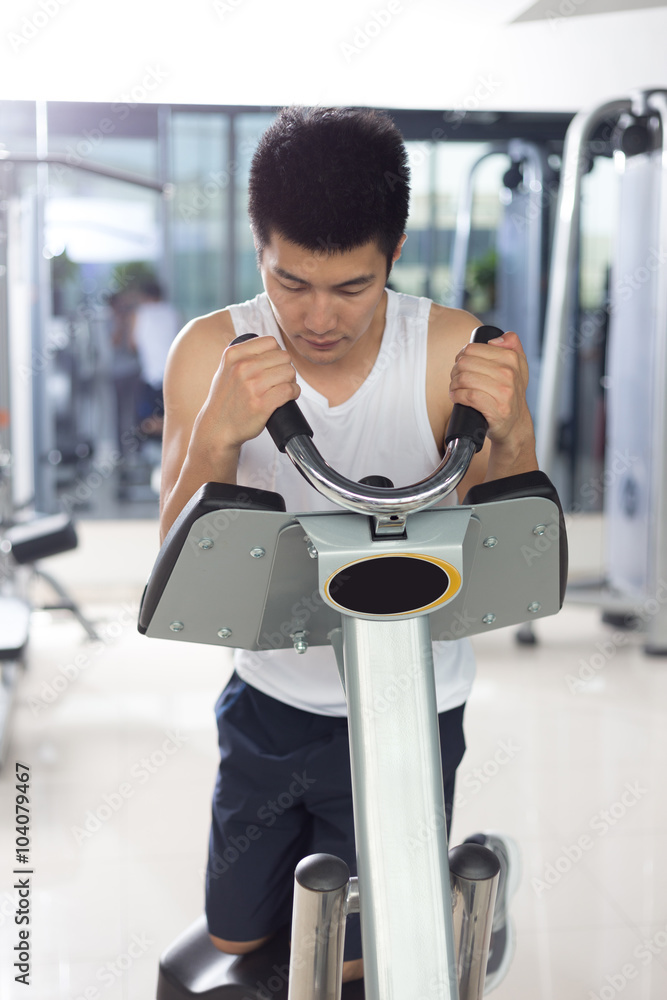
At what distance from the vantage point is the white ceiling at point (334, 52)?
14.5 feet

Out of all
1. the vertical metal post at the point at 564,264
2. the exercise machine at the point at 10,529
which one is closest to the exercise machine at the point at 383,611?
the exercise machine at the point at 10,529

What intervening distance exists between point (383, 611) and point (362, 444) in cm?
43

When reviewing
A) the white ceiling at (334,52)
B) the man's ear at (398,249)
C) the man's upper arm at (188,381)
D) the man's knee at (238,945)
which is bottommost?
the man's knee at (238,945)

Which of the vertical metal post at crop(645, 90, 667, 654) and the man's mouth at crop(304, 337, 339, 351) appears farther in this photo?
the vertical metal post at crop(645, 90, 667, 654)

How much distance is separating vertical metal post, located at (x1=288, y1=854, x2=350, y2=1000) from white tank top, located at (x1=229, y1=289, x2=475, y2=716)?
15.8 inches

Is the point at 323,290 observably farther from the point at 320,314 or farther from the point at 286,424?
the point at 286,424

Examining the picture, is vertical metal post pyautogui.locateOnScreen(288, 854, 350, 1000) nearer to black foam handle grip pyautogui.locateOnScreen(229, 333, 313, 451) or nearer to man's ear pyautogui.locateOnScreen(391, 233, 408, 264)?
black foam handle grip pyautogui.locateOnScreen(229, 333, 313, 451)

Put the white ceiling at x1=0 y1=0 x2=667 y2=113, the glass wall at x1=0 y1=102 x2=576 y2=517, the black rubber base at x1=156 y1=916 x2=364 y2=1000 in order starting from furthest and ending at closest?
the glass wall at x1=0 y1=102 x2=576 y2=517 < the white ceiling at x1=0 y1=0 x2=667 y2=113 < the black rubber base at x1=156 y1=916 x2=364 y2=1000

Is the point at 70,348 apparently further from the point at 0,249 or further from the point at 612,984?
the point at 612,984

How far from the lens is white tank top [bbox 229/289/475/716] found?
124 cm

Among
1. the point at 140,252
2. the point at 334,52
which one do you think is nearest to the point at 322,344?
the point at 334,52

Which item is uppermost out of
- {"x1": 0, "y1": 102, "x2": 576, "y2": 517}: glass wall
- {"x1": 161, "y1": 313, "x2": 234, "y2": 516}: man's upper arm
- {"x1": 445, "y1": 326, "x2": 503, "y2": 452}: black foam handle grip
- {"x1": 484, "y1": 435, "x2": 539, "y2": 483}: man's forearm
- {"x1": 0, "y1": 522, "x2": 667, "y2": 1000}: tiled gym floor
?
{"x1": 0, "y1": 102, "x2": 576, "y2": 517}: glass wall

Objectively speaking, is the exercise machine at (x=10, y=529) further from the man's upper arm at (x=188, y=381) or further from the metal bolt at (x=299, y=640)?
the metal bolt at (x=299, y=640)

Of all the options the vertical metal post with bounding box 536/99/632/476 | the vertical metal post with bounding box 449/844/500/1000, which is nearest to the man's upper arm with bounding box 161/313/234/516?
the vertical metal post with bounding box 449/844/500/1000
